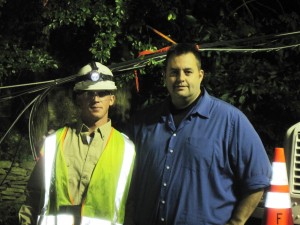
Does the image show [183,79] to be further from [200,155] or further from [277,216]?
[277,216]

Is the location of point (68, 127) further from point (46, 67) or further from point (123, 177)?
point (46, 67)

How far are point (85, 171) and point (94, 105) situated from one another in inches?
15.2

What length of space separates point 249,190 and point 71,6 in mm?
4292

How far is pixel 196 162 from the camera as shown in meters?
3.27

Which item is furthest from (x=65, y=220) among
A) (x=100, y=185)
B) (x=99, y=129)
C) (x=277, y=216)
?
(x=277, y=216)

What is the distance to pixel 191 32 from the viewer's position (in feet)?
24.0

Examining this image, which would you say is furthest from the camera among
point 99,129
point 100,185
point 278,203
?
point 278,203

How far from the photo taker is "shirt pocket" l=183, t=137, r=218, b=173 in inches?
128

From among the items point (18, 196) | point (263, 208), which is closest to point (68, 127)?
point (263, 208)

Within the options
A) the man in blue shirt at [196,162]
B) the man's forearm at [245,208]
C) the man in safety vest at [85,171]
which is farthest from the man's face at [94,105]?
the man's forearm at [245,208]

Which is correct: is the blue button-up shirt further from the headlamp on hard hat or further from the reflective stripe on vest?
the headlamp on hard hat

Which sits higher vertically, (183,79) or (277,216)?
(183,79)

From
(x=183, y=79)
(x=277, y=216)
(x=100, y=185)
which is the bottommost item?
(x=277, y=216)

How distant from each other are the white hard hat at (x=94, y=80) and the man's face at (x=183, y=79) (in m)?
0.38
